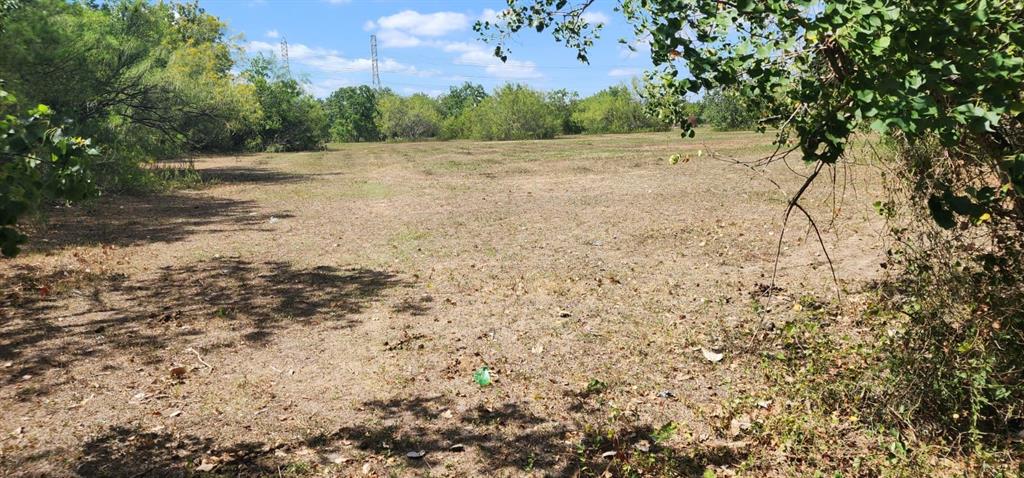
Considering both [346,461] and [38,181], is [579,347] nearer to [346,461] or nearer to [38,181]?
[346,461]

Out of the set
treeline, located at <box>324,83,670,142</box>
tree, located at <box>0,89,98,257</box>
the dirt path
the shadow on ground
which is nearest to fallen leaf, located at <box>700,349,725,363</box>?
the dirt path

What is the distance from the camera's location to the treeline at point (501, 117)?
6481 cm

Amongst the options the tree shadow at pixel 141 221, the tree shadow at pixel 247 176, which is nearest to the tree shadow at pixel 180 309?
the tree shadow at pixel 141 221

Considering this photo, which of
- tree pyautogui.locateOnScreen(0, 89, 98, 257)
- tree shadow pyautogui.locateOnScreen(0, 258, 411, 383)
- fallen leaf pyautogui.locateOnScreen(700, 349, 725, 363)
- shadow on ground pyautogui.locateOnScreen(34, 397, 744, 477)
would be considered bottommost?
shadow on ground pyautogui.locateOnScreen(34, 397, 744, 477)

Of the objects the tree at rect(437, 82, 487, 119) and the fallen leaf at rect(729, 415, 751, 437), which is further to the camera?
the tree at rect(437, 82, 487, 119)

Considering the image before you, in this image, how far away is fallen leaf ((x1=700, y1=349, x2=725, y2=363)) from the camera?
5375mm

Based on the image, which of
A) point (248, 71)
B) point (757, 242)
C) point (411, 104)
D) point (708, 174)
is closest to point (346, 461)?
point (757, 242)

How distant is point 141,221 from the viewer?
13711 millimetres

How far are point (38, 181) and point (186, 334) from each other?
11.3 ft

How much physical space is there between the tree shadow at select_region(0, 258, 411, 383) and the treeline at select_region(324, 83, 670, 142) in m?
50.6

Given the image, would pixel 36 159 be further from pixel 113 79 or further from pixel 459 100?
pixel 459 100

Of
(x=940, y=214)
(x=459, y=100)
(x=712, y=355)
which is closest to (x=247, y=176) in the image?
(x=712, y=355)

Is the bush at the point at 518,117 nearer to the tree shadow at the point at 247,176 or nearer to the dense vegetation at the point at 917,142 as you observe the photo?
the tree shadow at the point at 247,176

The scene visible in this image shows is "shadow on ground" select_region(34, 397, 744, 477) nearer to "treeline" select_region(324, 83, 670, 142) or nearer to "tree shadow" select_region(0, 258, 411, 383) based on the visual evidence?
"tree shadow" select_region(0, 258, 411, 383)
